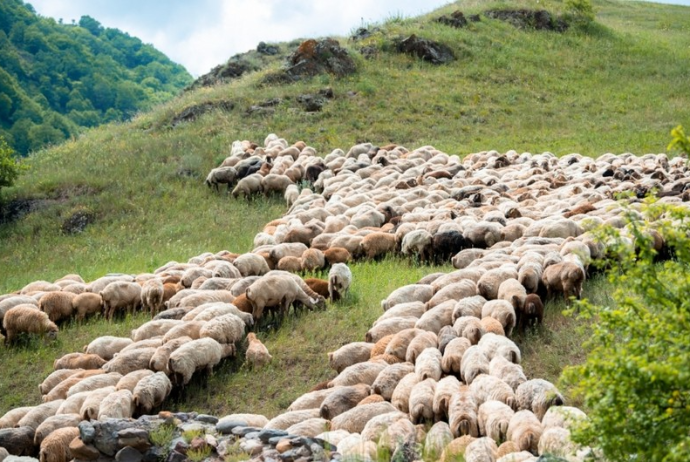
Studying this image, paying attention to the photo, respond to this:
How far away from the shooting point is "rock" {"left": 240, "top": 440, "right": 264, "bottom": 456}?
7.33 meters

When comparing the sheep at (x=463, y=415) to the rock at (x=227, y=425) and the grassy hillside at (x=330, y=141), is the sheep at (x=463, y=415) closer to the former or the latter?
the grassy hillside at (x=330, y=141)

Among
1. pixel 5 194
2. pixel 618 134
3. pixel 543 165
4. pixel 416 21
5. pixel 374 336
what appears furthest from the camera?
pixel 416 21

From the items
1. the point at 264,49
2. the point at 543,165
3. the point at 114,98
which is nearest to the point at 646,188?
the point at 543,165

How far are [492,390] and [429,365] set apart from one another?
1079mm

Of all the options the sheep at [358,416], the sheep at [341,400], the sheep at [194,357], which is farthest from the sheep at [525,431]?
the sheep at [194,357]

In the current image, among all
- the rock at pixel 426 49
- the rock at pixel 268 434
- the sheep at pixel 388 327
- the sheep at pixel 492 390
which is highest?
the rock at pixel 426 49

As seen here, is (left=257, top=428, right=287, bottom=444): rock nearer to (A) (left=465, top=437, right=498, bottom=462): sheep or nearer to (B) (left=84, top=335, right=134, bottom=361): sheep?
(A) (left=465, top=437, right=498, bottom=462): sheep

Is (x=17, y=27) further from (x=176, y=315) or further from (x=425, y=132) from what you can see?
(x=176, y=315)

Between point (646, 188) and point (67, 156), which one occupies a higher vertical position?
point (67, 156)

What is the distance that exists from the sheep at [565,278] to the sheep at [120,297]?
266 inches

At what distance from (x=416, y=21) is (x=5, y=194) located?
2342 cm

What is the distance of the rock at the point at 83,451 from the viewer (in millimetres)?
7867

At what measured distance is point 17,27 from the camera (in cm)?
6556

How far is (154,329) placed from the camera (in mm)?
10953
